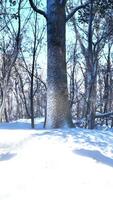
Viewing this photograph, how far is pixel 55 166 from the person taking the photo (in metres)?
5.21

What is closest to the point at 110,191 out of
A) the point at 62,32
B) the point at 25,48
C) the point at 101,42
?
the point at 62,32

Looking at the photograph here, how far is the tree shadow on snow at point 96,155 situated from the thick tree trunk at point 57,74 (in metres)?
3.29

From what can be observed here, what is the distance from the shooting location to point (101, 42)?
2242 centimetres

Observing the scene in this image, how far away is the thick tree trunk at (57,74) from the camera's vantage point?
9.23 metres

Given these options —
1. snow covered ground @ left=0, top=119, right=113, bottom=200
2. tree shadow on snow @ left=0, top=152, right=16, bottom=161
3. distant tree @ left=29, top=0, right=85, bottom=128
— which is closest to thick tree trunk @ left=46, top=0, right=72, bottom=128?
distant tree @ left=29, top=0, right=85, bottom=128

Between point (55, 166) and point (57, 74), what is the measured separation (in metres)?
4.33

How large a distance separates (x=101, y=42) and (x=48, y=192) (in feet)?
61.4

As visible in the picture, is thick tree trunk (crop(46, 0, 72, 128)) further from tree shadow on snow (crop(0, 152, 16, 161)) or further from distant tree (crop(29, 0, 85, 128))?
tree shadow on snow (crop(0, 152, 16, 161))

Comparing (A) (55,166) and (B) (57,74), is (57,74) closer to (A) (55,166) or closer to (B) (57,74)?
(B) (57,74)

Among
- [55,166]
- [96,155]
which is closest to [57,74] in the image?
[96,155]

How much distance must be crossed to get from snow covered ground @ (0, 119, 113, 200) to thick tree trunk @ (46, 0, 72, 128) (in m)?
2.27

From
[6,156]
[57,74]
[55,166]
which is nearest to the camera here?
[55,166]

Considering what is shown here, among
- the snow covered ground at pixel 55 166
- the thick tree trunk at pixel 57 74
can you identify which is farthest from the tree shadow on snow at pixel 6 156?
the thick tree trunk at pixel 57 74

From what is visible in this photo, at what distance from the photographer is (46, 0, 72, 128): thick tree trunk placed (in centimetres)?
923
